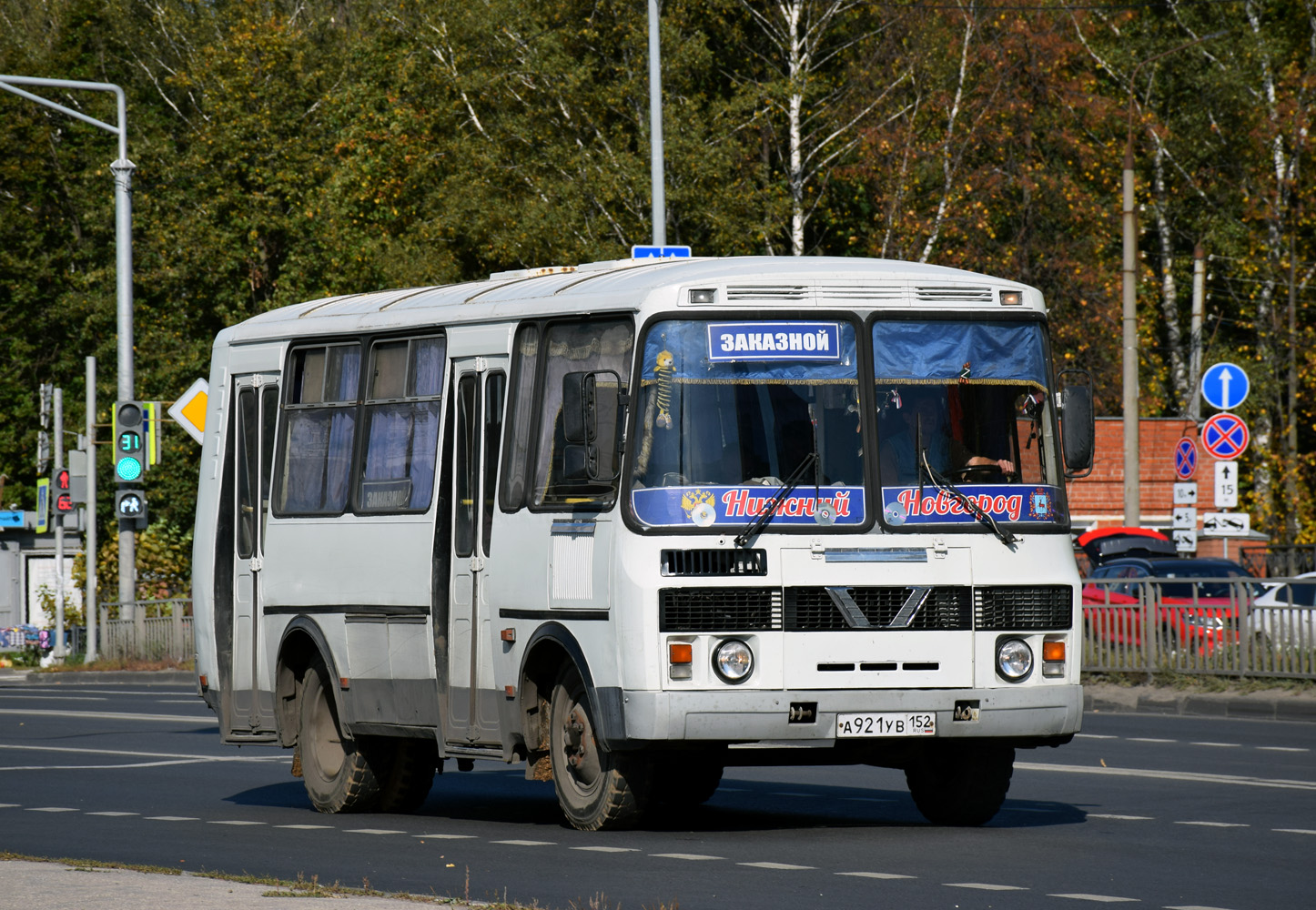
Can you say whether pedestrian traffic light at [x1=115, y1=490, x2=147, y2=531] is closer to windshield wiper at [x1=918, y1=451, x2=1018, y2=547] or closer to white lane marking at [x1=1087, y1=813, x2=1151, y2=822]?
white lane marking at [x1=1087, y1=813, x2=1151, y2=822]

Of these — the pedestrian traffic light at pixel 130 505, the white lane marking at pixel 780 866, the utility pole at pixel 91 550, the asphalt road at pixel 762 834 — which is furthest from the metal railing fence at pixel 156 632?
the white lane marking at pixel 780 866

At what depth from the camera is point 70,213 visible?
63750 mm

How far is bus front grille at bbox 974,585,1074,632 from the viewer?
464 inches

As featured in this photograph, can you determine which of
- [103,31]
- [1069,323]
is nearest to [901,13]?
[1069,323]

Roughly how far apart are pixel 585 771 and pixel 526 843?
1.56 feet

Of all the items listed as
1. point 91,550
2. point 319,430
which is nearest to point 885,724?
point 319,430

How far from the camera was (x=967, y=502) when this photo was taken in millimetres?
11844

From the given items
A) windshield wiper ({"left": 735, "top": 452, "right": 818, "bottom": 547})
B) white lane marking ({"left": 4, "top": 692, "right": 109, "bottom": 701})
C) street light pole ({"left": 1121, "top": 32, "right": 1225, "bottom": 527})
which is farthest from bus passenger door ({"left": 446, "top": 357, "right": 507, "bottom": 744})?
street light pole ({"left": 1121, "top": 32, "right": 1225, "bottom": 527})

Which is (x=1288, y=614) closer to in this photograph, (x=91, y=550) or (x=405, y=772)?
(x=405, y=772)

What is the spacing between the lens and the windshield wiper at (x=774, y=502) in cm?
1141

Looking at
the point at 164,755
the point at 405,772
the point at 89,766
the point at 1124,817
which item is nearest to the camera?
the point at 1124,817

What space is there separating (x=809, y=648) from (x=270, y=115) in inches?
1894

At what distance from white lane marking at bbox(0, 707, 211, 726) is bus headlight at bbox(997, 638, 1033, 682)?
40.7 ft

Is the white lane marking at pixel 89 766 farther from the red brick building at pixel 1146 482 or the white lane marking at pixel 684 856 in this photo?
the red brick building at pixel 1146 482
